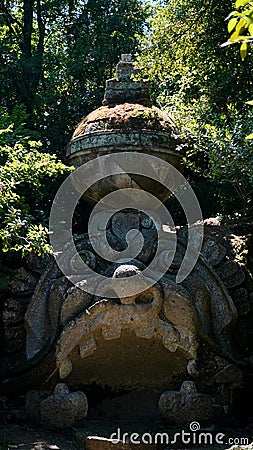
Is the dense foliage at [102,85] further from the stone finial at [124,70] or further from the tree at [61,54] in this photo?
the stone finial at [124,70]

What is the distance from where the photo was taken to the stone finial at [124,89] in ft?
23.7

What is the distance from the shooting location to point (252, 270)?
21.1 feet

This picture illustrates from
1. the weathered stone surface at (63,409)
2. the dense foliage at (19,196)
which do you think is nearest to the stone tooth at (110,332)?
the weathered stone surface at (63,409)

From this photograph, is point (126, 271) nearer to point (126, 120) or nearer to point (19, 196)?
point (19, 196)

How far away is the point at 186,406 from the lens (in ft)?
19.0

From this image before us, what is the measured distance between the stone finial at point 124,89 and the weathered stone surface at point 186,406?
Answer: 2948 millimetres

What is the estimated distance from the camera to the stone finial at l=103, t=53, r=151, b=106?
7.23m

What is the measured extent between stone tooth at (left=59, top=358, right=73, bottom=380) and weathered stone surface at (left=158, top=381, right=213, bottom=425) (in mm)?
804

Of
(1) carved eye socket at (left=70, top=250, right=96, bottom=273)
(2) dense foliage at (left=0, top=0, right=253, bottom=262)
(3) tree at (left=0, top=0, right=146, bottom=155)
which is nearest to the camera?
(1) carved eye socket at (left=70, top=250, right=96, bottom=273)

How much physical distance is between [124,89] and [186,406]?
3263 millimetres

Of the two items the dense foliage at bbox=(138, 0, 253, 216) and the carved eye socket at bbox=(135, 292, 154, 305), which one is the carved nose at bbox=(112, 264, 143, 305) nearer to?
the carved eye socket at bbox=(135, 292, 154, 305)

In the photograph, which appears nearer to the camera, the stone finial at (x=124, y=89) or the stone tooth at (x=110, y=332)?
the stone tooth at (x=110, y=332)

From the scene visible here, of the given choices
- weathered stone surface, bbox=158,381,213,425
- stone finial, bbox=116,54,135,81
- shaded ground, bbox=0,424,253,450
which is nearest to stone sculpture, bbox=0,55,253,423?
weathered stone surface, bbox=158,381,213,425

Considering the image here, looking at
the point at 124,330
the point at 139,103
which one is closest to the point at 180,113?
the point at 139,103
